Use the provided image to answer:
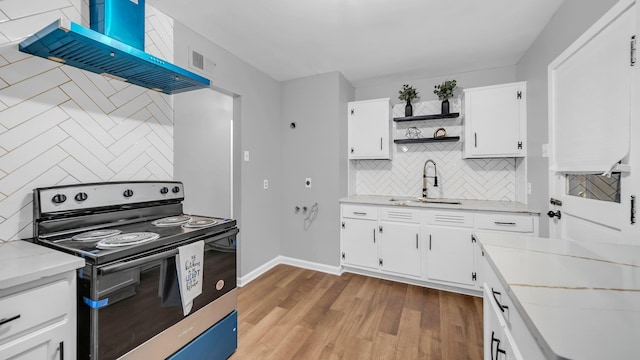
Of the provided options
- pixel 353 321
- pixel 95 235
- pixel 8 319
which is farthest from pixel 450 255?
pixel 8 319

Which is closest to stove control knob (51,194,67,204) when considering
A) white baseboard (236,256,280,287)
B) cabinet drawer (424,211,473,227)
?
white baseboard (236,256,280,287)

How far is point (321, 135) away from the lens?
3207 millimetres

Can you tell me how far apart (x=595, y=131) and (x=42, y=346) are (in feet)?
9.46

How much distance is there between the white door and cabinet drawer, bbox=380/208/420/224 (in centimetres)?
112

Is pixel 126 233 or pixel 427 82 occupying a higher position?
pixel 427 82

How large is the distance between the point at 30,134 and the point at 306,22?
6.46 feet

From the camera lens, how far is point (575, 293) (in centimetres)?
69

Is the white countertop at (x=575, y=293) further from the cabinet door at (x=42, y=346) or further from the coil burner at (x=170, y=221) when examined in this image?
the coil burner at (x=170, y=221)

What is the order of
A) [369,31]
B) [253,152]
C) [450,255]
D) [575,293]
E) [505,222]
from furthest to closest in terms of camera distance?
[253,152]
[450,255]
[505,222]
[369,31]
[575,293]

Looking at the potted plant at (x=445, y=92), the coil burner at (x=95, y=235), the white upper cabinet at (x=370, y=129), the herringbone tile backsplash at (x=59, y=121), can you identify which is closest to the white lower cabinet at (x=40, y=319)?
the coil burner at (x=95, y=235)

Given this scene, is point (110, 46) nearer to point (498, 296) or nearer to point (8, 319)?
point (8, 319)

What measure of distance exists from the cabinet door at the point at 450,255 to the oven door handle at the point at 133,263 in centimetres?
243

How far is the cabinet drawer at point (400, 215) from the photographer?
2775mm

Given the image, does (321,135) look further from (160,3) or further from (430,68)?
(160,3)
